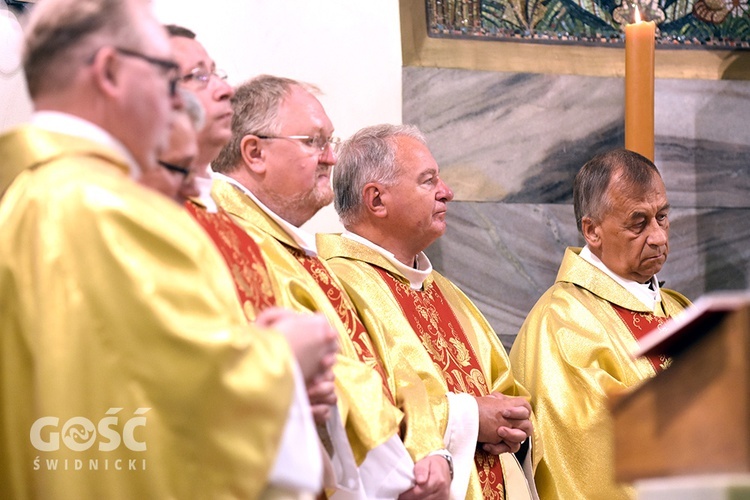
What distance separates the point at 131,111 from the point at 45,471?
71 cm

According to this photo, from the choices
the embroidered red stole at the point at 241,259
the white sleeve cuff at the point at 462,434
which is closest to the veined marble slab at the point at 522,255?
the white sleeve cuff at the point at 462,434

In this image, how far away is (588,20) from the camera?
6.05m

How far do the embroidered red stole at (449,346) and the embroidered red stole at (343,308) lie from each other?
0.45 meters

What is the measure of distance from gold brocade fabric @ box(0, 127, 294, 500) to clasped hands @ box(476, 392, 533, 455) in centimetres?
197

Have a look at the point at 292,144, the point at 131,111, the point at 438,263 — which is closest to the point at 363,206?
the point at 292,144

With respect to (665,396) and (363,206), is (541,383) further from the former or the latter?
(665,396)

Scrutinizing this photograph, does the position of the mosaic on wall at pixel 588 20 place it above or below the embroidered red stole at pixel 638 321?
above

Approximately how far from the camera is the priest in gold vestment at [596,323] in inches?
178

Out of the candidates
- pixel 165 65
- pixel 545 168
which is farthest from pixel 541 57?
pixel 165 65

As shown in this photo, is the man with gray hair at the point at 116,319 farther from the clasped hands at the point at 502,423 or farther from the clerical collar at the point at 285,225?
the clasped hands at the point at 502,423

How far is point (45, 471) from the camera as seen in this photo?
226cm

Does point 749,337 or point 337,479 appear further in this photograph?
point 337,479

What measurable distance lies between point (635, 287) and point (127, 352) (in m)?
3.28

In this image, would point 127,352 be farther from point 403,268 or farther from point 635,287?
point 635,287
